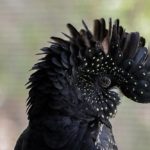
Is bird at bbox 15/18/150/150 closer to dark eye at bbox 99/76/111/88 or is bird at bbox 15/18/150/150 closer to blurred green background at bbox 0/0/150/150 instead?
dark eye at bbox 99/76/111/88

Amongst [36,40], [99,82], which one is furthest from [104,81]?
[36,40]

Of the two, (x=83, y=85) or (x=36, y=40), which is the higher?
(x=36, y=40)

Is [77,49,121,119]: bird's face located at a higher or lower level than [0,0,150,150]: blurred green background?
lower

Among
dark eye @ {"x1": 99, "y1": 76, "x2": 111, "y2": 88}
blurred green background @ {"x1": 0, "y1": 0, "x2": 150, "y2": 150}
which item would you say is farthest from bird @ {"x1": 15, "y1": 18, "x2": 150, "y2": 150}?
blurred green background @ {"x1": 0, "y1": 0, "x2": 150, "y2": 150}

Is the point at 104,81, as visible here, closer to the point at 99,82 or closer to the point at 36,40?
the point at 99,82

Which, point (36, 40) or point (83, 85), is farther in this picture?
point (36, 40)

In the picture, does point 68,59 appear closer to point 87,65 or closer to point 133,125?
point 87,65
